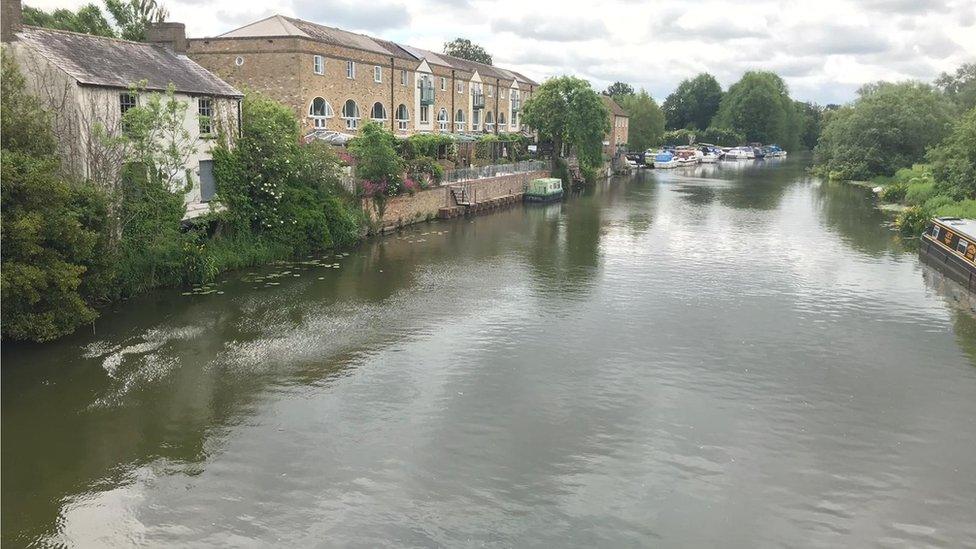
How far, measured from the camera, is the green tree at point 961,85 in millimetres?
67312

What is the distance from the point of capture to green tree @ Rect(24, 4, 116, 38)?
138ft

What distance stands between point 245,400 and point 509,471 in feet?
19.3

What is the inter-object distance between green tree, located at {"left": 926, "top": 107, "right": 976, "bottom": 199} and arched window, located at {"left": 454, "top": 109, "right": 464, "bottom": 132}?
31756mm

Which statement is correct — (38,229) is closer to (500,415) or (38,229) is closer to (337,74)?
(500,415)

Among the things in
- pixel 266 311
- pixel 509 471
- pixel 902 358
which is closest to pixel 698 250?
pixel 902 358

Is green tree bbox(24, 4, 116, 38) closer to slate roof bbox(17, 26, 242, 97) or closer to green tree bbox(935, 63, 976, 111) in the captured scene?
slate roof bbox(17, 26, 242, 97)

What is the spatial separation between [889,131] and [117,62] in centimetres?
6032

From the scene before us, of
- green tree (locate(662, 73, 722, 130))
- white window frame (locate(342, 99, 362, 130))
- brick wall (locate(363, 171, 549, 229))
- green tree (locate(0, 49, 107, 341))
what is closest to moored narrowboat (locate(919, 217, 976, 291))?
brick wall (locate(363, 171, 549, 229))

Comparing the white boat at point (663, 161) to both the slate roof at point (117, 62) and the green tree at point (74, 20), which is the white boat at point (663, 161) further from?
the slate roof at point (117, 62)

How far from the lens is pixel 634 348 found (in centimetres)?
1836

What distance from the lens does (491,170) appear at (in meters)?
46.4

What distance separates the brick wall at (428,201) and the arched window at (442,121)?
8.76 meters

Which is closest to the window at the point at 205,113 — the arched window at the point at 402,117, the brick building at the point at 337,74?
the brick building at the point at 337,74

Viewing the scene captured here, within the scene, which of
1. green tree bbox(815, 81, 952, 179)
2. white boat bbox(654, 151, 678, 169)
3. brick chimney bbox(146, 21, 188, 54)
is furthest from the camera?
white boat bbox(654, 151, 678, 169)
